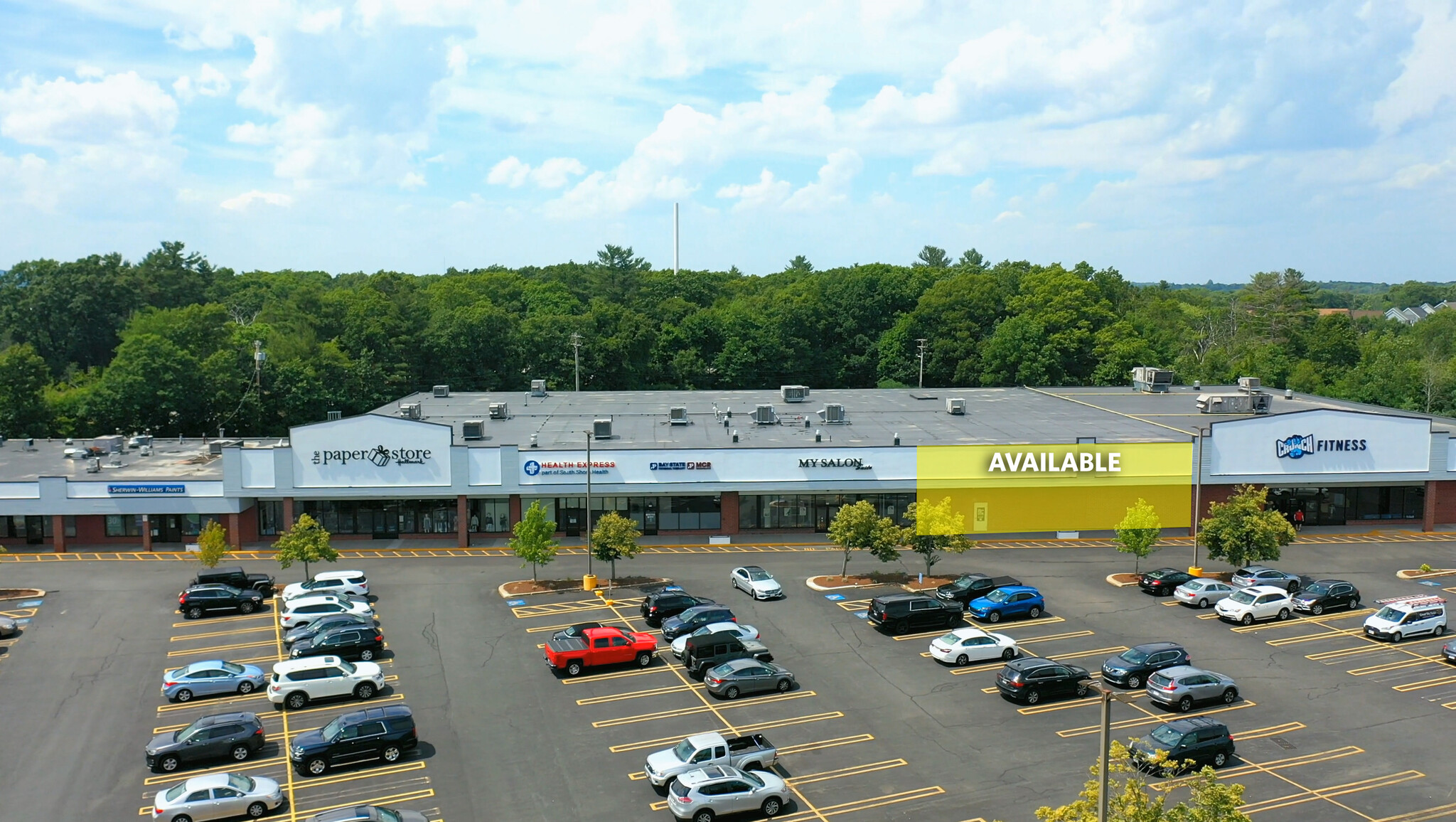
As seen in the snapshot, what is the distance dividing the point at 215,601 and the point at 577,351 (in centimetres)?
6520

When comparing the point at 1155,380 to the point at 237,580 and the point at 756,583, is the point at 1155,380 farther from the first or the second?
the point at 237,580

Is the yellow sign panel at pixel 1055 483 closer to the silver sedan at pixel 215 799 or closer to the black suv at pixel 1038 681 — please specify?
the black suv at pixel 1038 681

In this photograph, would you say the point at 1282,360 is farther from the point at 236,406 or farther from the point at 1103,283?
the point at 236,406

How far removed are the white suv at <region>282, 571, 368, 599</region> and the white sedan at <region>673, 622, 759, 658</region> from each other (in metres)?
16.3

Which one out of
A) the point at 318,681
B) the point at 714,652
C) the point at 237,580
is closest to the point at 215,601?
the point at 237,580

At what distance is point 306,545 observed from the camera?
169 ft

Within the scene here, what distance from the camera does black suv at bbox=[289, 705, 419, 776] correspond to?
32.1 metres

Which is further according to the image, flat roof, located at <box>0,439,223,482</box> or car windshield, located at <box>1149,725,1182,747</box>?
flat roof, located at <box>0,439,223,482</box>

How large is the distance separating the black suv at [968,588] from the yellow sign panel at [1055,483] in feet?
38.8

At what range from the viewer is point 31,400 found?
88125 mm

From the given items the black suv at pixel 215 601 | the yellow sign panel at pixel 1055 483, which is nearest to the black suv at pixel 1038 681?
the yellow sign panel at pixel 1055 483

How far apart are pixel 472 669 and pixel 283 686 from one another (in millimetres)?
6563

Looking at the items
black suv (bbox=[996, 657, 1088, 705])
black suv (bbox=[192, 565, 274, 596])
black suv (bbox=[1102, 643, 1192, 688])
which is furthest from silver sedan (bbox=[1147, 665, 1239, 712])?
black suv (bbox=[192, 565, 274, 596])

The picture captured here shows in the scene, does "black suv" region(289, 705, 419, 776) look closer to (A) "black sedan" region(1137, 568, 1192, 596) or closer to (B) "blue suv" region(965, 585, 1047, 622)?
(B) "blue suv" region(965, 585, 1047, 622)
